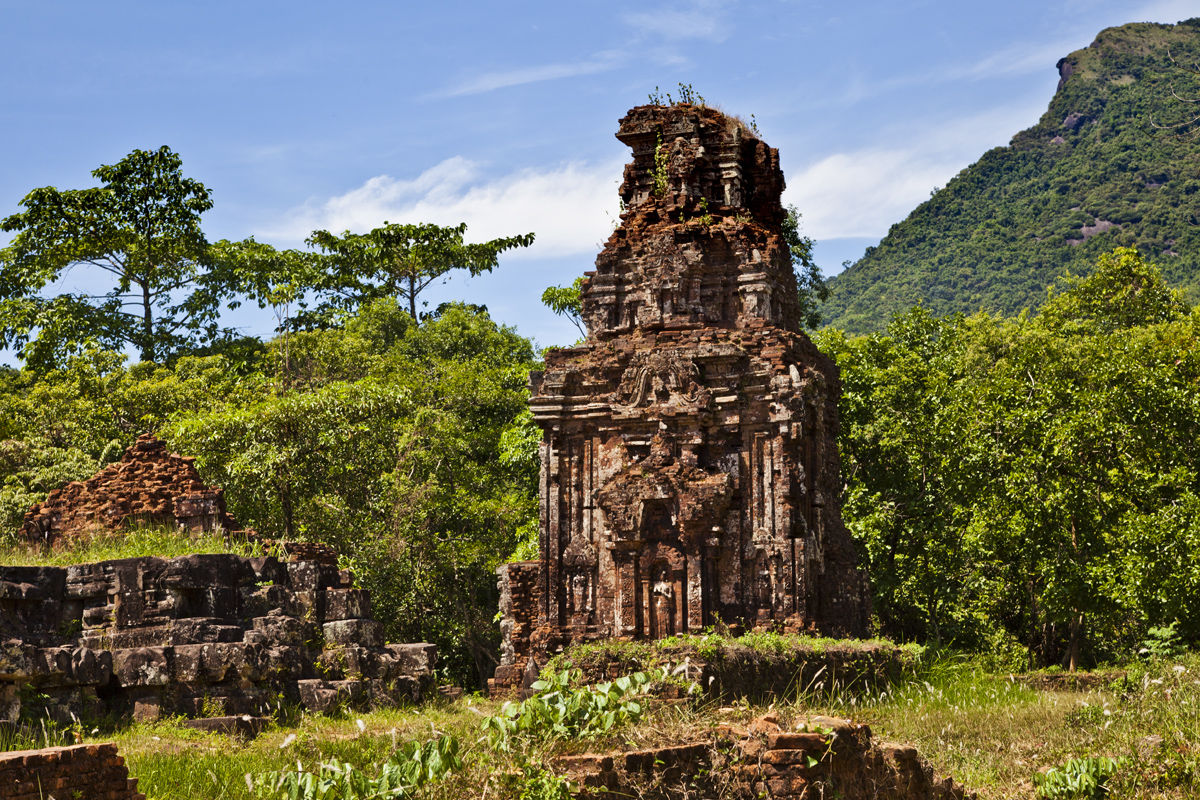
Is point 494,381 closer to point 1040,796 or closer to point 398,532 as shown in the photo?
point 398,532

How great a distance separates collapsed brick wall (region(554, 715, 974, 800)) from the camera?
8.32m

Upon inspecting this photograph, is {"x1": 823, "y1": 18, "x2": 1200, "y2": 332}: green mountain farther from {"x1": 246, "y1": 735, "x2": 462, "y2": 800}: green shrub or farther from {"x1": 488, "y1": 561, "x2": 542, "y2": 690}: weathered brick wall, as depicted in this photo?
{"x1": 246, "y1": 735, "x2": 462, "y2": 800}: green shrub

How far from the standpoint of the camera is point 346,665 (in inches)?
601

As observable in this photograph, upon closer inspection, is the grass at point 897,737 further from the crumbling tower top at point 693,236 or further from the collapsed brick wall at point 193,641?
the crumbling tower top at point 693,236

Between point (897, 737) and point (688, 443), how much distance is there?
7309mm

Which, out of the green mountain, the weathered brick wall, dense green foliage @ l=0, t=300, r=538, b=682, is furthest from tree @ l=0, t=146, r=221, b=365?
the green mountain

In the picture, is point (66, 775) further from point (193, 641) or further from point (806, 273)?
point (806, 273)

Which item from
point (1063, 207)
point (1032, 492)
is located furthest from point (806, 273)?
point (1063, 207)

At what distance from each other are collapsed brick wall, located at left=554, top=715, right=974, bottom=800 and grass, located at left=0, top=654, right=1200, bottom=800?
0.19 meters

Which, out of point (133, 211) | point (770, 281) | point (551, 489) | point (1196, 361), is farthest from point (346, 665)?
point (133, 211)

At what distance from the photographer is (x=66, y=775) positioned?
28.6 ft

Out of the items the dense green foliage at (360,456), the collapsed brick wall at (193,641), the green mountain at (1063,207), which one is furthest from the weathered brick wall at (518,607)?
the green mountain at (1063,207)

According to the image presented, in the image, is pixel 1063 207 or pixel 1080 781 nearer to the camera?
pixel 1080 781

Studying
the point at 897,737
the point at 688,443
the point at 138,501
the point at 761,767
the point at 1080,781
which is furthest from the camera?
the point at 688,443
